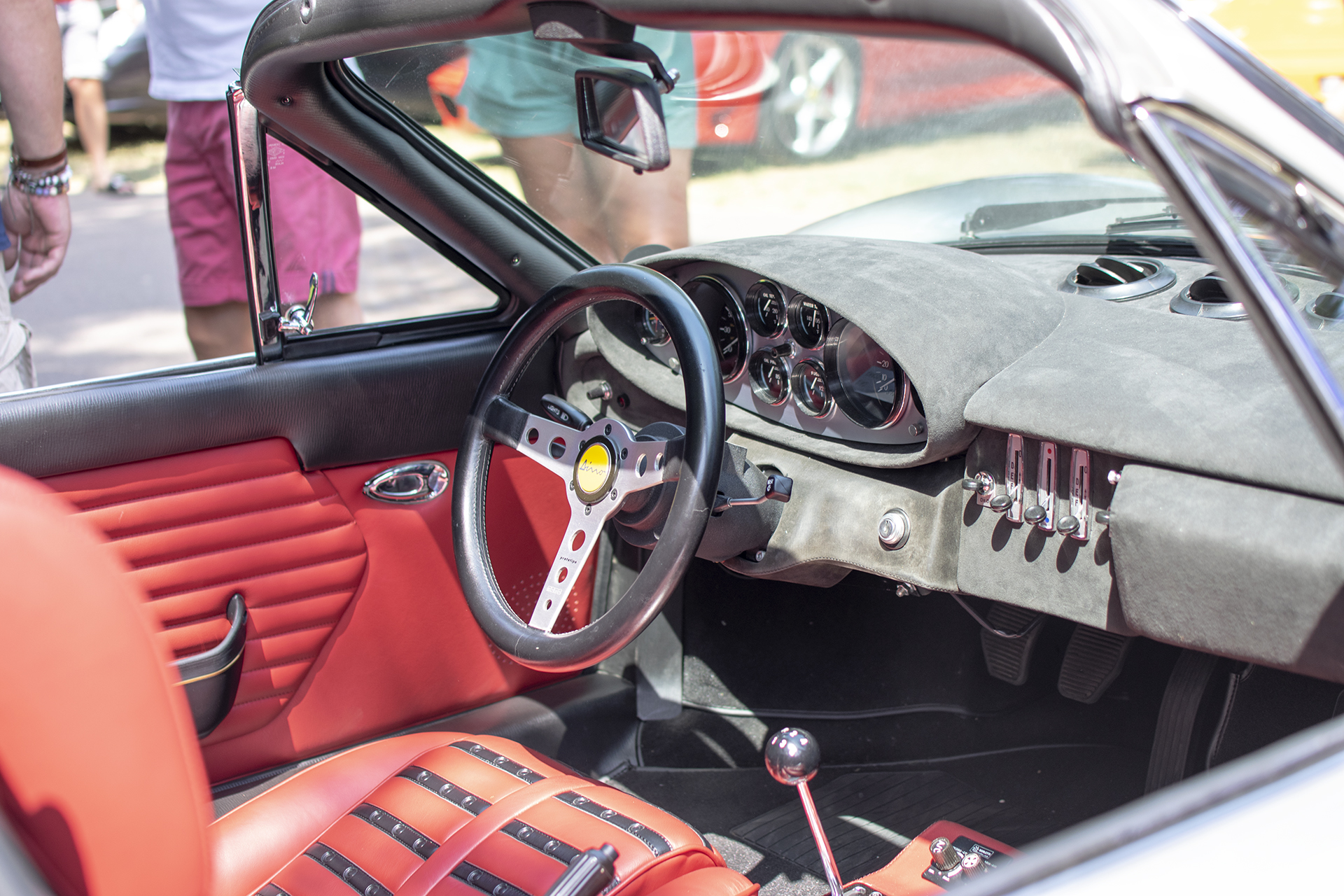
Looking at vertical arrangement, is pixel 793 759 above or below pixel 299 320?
below

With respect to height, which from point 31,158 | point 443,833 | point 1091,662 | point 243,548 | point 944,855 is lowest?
point 944,855

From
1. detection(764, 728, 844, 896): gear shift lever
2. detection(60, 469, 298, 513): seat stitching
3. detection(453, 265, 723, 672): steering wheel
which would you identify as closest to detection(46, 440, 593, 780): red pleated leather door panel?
detection(60, 469, 298, 513): seat stitching

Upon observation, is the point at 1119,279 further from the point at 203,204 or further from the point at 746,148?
the point at 203,204

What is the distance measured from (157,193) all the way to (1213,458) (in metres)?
9.08

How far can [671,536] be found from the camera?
1.43m

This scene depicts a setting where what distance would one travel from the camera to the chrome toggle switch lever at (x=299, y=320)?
6.27ft

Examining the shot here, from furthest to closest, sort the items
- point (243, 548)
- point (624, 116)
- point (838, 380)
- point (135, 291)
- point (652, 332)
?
point (135, 291)
point (652, 332)
point (243, 548)
point (838, 380)
point (624, 116)

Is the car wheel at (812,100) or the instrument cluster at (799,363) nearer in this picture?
the instrument cluster at (799,363)

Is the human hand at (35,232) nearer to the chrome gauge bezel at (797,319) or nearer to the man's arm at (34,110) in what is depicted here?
the man's arm at (34,110)

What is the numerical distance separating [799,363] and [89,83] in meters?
8.60

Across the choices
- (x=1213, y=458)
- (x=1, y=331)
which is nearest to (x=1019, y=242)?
(x=1213, y=458)

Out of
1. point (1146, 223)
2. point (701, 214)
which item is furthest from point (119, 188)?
point (1146, 223)

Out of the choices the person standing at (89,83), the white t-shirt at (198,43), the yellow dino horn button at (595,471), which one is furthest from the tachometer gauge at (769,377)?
the person standing at (89,83)

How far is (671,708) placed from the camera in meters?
2.32
